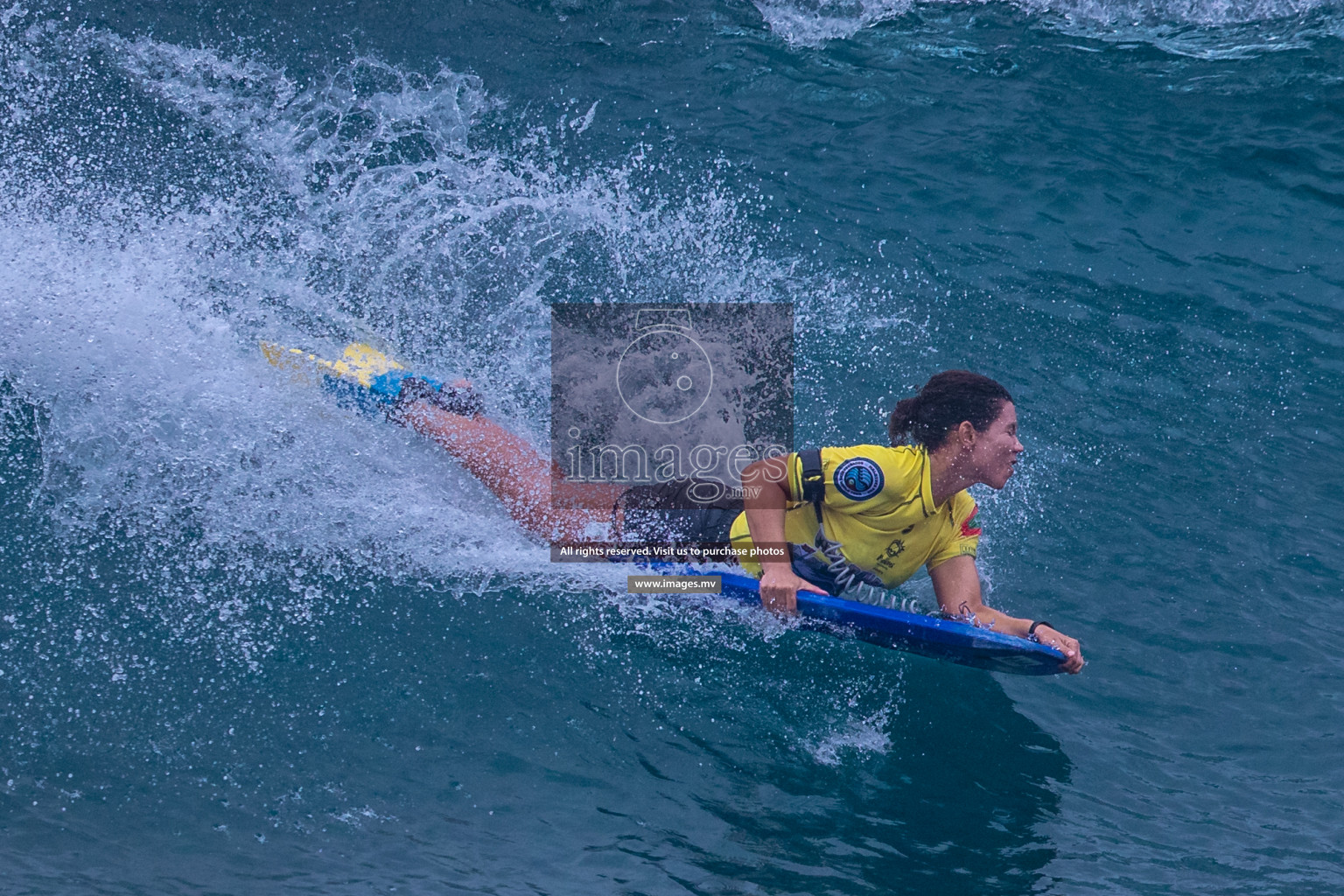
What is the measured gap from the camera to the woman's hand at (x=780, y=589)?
12.7 feet

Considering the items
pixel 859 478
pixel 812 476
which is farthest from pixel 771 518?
pixel 859 478

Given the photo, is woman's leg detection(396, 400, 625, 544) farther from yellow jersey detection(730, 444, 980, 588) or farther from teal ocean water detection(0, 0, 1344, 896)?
yellow jersey detection(730, 444, 980, 588)

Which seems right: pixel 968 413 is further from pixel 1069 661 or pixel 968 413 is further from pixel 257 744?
pixel 257 744

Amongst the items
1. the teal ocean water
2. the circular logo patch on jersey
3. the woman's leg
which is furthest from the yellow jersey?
the woman's leg

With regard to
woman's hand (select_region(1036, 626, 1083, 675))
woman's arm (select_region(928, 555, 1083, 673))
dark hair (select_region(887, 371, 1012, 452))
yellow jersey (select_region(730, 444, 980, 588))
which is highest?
Result: dark hair (select_region(887, 371, 1012, 452))

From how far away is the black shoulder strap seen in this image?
3.90m

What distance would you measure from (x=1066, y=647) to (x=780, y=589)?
102 cm

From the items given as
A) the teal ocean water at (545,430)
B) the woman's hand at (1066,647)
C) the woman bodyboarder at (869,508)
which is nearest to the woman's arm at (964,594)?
the woman bodyboarder at (869,508)

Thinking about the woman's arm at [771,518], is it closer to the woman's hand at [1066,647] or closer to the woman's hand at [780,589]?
the woman's hand at [780,589]

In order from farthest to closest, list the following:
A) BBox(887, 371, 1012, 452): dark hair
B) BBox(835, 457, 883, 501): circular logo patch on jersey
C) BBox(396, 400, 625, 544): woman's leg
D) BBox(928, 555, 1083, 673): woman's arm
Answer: BBox(396, 400, 625, 544): woman's leg → BBox(928, 555, 1083, 673): woman's arm → BBox(835, 457, 883, 501): circular logo patch on jersey → BBox(887, 371, 1012, 452): dark hair

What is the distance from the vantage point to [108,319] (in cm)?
532

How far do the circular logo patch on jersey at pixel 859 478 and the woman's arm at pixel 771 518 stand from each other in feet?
0.63

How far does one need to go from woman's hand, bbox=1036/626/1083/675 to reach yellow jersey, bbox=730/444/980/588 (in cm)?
43

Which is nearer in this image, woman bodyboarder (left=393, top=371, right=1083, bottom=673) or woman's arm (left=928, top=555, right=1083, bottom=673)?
woman bodyboarder (left=393, top=371, right=1083, bottom=673)
